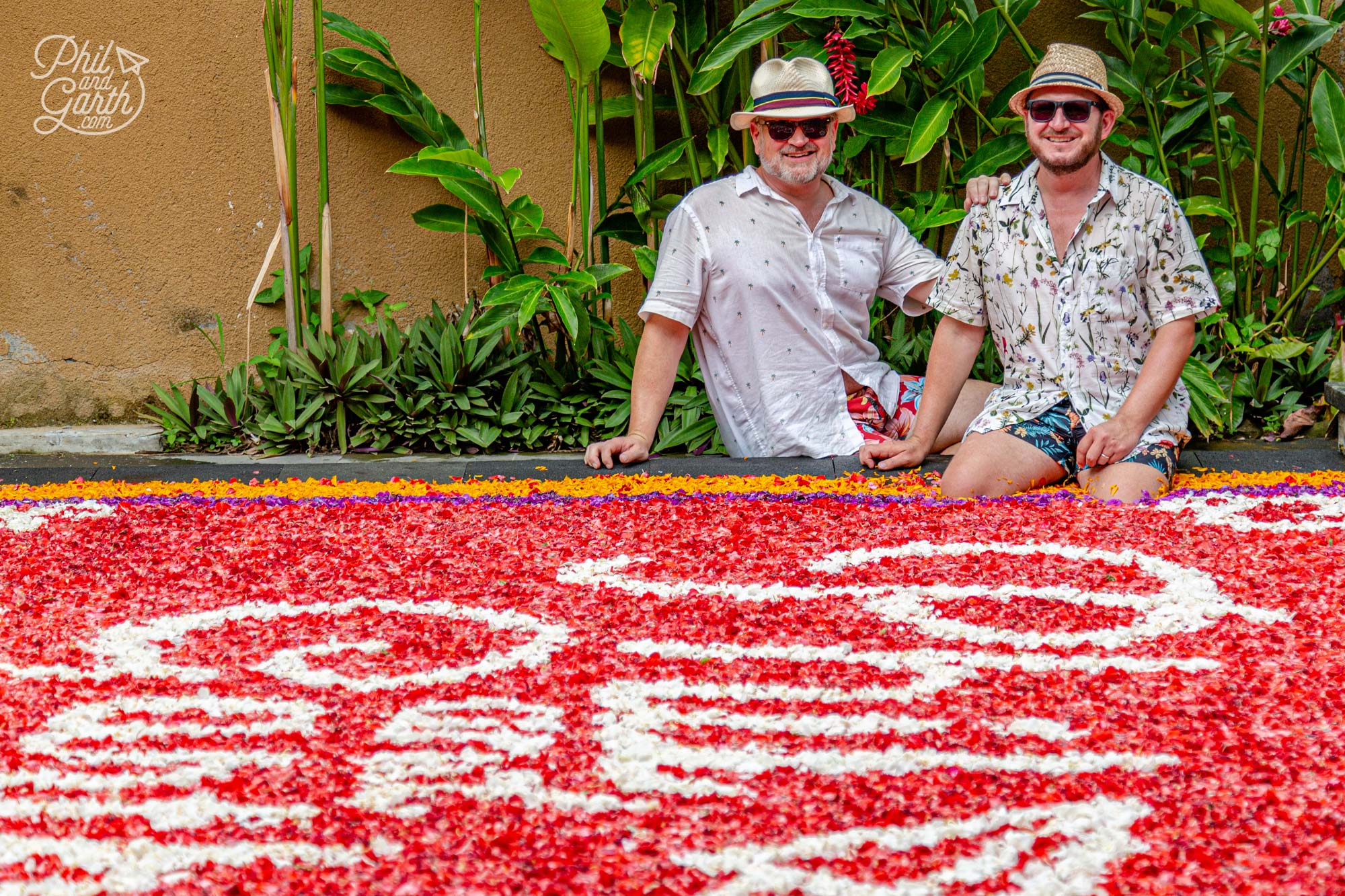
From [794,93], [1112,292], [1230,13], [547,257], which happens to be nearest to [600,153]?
[547,257]

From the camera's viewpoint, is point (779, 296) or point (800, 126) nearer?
point (800, 126)

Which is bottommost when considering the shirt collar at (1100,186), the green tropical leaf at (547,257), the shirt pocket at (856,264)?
the shirt pocket at (856,264)

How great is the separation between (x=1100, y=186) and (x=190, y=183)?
116 inches

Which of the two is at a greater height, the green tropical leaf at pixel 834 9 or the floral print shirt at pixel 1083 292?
the green tropical leaf at pixel 834 9

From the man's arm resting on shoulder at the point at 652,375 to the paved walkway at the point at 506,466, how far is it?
94 mm

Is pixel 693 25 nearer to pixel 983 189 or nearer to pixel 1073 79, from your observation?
pixel 983 189

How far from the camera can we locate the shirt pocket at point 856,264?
334 centimetres

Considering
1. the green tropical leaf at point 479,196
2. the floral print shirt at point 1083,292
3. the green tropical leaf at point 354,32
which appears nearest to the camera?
the floral print shirt at point 1083,292

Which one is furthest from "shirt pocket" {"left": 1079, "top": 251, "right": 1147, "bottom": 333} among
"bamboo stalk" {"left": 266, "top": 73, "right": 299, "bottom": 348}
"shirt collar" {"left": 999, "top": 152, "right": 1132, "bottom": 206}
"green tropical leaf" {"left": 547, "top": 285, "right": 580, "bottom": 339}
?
"bamboo stalk" {"left": 266, "top": 73, "right": 299, "bottom": 348}

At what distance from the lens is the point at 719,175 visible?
4000mm

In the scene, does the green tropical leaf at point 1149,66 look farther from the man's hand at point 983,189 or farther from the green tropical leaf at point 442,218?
the green tropical leaf at point 442,218

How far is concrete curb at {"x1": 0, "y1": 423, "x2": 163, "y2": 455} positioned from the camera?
397cm

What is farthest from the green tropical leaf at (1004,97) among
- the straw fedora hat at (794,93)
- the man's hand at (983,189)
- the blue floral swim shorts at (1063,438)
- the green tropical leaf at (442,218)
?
the green tropical leaf at (442,218)

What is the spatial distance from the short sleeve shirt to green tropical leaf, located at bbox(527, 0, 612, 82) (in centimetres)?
65
